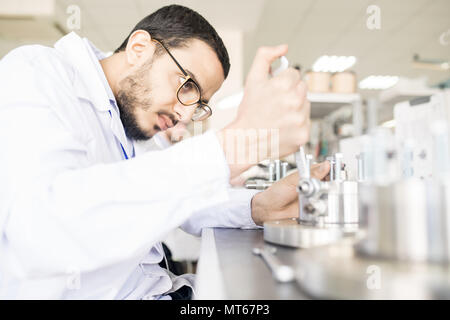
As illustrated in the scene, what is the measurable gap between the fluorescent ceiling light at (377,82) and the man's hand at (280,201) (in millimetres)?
6013

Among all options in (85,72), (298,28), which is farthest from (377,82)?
(85,72)

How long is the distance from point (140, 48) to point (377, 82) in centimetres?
653

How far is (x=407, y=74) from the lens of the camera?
612 cm

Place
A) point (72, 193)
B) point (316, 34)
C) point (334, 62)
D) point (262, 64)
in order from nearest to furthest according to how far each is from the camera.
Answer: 1. point (72, 193)
2. point (262, 64)
3. point (316, 34)
4. point (334, 62)

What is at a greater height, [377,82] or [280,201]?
[377,82]

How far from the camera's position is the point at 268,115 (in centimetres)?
61

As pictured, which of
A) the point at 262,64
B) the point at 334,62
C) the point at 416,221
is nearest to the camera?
the point at 416,221

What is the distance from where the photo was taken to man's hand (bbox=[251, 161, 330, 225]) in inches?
38.8

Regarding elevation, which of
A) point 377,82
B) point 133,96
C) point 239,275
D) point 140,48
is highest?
point 377,82

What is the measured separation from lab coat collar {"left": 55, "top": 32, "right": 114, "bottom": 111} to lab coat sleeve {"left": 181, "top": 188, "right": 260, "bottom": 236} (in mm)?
438

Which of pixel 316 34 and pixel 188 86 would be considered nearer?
pixel 188 86

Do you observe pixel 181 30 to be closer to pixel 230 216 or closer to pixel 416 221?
pixel 230 216

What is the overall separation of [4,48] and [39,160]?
5.18m

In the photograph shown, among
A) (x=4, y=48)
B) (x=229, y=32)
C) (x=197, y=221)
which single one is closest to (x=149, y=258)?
(x=197, y=221)
